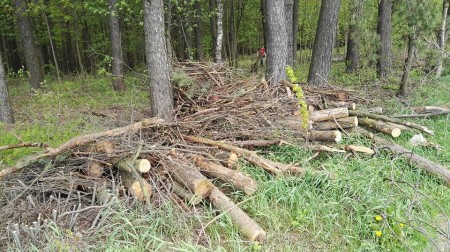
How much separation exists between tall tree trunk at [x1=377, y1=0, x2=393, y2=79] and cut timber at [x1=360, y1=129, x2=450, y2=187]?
5.48m

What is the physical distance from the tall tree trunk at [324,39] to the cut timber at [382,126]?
2720 millimetres

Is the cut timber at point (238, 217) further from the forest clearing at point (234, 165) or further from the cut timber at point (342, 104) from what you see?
the cut timber at point (342, 104)

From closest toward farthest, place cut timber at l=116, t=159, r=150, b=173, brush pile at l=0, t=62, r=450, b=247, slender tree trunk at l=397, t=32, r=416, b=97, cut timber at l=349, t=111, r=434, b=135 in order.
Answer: brush pile at l=0, t=62, r=450, b=247 → cut timber at l=116, t=159, r=150, b=173 → cut timber at l=349, t=111, r=434, b=135 → slender tree trunk at l=397, t=32, r=416, b=97

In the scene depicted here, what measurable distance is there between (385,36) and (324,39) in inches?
124

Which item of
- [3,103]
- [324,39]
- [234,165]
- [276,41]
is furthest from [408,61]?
[3,103]

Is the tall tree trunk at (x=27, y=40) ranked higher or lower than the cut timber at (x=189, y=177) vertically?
higher

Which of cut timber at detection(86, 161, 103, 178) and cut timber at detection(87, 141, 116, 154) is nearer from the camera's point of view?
cut timber at detection(86, 161, 103, 178)

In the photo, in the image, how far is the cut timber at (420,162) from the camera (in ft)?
15.2

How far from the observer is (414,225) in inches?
148

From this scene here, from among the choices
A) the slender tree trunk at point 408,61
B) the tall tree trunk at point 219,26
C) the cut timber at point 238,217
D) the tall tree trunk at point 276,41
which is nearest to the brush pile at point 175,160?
the cut timber at point 238,217

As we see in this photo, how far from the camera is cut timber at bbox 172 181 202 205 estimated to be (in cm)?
381

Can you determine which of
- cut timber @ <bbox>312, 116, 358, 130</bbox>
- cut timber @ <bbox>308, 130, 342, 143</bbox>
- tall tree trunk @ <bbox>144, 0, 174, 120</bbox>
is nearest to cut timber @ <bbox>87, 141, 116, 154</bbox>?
tall tree trunk @ <bbox>144, 0, 174, 120</bbox>

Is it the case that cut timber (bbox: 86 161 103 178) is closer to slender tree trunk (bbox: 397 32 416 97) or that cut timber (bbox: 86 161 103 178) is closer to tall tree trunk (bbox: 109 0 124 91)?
tall tree trunk (bbox: 109 0 124 91)

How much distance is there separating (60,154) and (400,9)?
24.8ft
